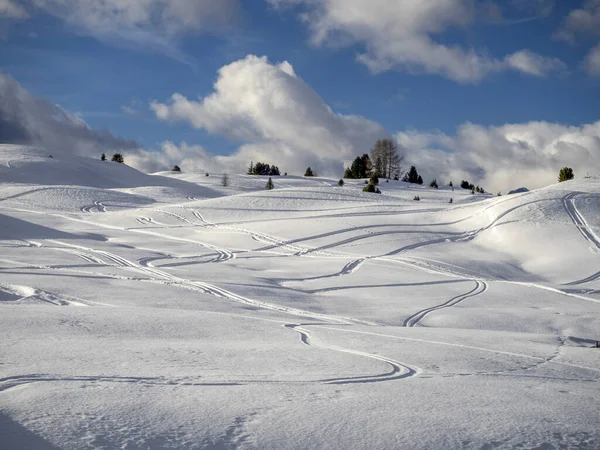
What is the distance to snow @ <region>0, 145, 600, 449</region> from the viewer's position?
12.7ft

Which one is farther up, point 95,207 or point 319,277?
point 95,207

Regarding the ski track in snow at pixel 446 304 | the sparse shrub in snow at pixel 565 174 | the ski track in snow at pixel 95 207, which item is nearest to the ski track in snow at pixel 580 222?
the ski track in snow at pixel 446 304

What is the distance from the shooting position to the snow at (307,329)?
386cm

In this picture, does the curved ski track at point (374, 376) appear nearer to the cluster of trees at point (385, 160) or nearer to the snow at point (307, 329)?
the snow at point (307, 329)

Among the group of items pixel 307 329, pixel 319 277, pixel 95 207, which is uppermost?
pixel 95 207

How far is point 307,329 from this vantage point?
9453mm

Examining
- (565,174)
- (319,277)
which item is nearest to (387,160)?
(565,174)

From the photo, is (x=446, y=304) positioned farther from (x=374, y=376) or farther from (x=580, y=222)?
(x=580, y=222)

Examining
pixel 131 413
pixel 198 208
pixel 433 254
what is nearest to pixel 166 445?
pixel 131 413

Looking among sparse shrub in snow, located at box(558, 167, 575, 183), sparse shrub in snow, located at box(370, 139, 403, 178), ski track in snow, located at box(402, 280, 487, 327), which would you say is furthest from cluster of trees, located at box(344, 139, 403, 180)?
ski track in snow, located at box(402, 280, 487, 327)

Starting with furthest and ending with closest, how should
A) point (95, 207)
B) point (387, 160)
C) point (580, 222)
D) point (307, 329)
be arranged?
1. point (387, 160)
2. point (95, 207)
3. point (580, 222)
4. point (307, 329)

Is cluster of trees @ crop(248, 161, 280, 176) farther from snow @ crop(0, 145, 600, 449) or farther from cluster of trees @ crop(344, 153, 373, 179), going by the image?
snow @ crop(0, 145, 600, 449)

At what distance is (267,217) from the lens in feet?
112

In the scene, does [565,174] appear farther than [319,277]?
Yes
